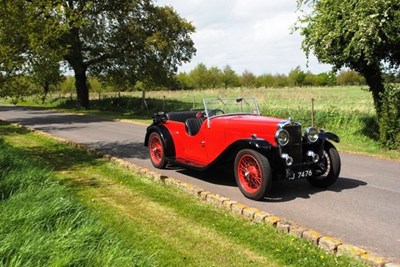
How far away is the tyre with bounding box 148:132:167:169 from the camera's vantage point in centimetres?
850

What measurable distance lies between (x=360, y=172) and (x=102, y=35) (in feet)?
76.1

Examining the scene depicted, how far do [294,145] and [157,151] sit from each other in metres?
3.46

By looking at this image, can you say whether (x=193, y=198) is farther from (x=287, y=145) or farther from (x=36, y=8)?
(x=36, y=8)

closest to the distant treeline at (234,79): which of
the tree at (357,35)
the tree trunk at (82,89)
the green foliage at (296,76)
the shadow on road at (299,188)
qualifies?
the green foliage at (296,76)

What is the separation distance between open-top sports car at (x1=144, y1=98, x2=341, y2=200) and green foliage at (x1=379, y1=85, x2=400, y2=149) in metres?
5.50

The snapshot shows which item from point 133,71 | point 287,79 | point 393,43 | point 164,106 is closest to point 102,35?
point 133,71

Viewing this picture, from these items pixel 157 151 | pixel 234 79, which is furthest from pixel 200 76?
pixel 157 151

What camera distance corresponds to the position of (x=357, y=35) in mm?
11250

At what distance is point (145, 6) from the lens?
2794 cm

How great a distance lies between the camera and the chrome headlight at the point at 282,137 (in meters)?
6.12

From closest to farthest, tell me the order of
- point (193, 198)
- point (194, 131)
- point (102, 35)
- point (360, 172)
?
point (193, 198)
point (194, 131)
point (360, 172)
point (102, 35)

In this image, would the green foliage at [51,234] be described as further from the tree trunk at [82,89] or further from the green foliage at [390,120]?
the tree trunk at [82,89]

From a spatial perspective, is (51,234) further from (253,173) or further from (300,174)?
(300,174)

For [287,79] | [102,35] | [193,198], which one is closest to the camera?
[193,198]
